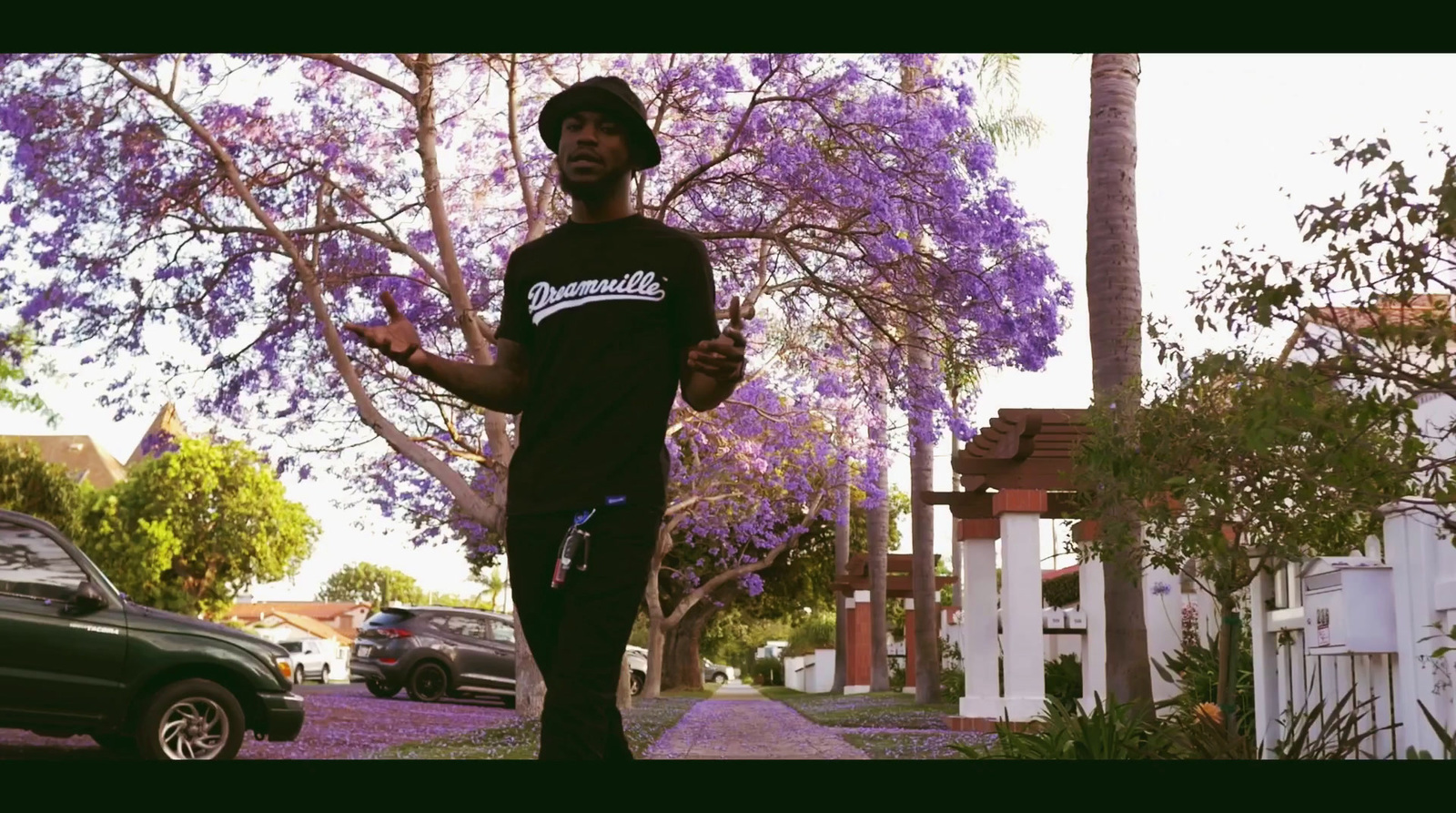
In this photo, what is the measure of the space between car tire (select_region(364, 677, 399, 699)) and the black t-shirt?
19.1 m

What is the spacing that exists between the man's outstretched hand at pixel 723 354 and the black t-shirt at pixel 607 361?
158mm

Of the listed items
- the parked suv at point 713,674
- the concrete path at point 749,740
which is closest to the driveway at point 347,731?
the concrete path at point 749,740

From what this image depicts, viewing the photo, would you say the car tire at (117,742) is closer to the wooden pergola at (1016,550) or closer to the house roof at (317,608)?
the wooden pergola at (1016,550)

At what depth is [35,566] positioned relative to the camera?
830 cm

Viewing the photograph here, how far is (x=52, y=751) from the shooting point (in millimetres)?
9914

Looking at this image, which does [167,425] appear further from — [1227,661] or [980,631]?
[1227,661]

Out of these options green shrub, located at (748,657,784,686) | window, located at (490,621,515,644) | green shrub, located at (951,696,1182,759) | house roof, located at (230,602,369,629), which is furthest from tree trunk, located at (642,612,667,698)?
house roof, located at (230,602,369,629)

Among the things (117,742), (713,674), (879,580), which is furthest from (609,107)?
(713,674)

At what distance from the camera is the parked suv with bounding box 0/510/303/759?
26.8 feet

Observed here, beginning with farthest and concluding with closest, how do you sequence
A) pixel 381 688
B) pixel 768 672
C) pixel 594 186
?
pixel 768 672 → pixel 381 688 → pixel 594 186

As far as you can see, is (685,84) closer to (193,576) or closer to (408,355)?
(408,355)

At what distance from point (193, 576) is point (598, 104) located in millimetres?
A: 53120

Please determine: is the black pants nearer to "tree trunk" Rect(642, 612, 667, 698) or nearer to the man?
the man

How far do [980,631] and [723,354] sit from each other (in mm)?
13140
